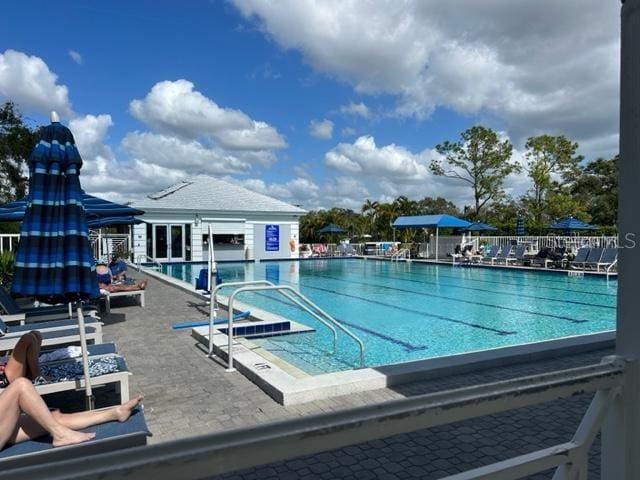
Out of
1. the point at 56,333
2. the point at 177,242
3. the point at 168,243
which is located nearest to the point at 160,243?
the point at 168,243

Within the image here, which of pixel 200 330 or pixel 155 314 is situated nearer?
pixel 200 330

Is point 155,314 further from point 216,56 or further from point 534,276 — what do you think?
point 534,276

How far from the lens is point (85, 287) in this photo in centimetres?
365

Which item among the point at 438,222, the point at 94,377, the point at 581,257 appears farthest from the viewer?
the point at 438,222

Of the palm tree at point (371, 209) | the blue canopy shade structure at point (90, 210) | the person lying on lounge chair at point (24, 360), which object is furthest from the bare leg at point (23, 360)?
the palm tree at point (371, 209)

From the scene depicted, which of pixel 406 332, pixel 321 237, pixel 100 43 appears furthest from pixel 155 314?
pixel 321 237

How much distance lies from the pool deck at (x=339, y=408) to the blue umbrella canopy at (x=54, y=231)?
4.56ft

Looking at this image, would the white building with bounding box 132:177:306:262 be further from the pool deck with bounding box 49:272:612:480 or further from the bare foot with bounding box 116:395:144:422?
the bare foot with bounding box 116:395:144:422

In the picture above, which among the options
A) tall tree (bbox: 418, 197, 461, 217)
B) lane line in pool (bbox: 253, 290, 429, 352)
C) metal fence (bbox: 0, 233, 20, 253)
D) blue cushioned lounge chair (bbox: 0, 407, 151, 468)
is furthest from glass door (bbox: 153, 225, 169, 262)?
Result: tall tree (bbox: 418, 197, 461, 217)

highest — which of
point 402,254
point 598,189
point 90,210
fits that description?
point 598,189

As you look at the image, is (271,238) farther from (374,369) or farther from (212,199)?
(374,369)

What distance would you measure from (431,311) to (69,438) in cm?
940

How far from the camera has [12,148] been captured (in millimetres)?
21188

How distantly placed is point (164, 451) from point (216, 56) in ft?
56.9
